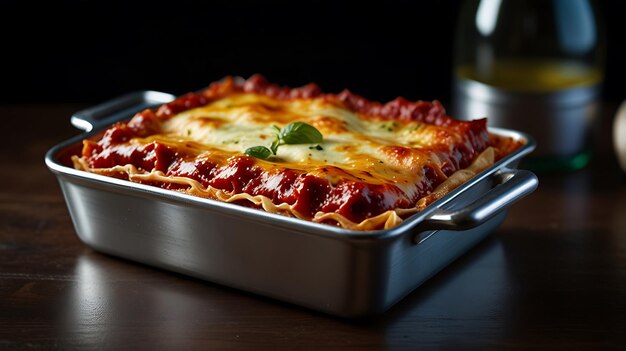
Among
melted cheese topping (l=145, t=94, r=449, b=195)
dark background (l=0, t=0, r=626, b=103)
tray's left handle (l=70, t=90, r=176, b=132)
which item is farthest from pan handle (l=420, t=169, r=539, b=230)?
dark background (l=0, t=0, r=626, b=103)

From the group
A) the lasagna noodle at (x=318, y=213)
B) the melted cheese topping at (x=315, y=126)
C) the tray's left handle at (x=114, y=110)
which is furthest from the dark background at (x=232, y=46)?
the lasagna noodle at (x=318, y=213)

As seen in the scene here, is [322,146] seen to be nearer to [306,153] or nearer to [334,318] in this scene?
[306,153]

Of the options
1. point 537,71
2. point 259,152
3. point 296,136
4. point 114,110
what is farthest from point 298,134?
point 537,71

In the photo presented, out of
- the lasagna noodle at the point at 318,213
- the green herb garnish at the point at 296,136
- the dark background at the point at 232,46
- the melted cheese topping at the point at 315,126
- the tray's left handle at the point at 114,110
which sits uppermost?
the green herb garnish at the point at 296,136

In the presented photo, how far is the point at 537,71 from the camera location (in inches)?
115

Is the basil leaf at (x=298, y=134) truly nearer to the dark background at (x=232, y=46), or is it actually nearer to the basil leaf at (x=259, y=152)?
the basil leaf at (x=259, y=152)

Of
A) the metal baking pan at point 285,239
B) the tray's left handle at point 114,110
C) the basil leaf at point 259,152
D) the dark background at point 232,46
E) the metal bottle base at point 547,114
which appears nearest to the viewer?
the metal baking pan at point 285,239

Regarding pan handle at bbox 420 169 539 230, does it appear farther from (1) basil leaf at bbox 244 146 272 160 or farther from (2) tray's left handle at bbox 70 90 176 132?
(2) tray's left handle at bbox 70 90 176 132

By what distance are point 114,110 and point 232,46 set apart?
157 cm

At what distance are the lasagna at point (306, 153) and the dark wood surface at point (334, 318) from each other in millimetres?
202

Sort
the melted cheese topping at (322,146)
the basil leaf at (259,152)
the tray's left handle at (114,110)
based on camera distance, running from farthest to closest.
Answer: the tray's left handle at (114,110), the basil leaf at (259,152), the melted cheese topping at (322,146)

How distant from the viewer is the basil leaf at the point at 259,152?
80.4 inches

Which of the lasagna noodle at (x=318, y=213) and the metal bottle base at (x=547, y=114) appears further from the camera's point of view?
the metal bottle base at (x=547, y=114)

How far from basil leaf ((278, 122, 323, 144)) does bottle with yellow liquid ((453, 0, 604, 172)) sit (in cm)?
86
